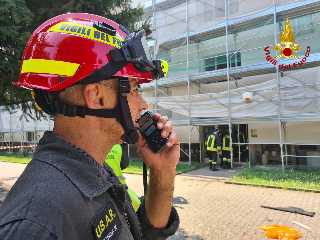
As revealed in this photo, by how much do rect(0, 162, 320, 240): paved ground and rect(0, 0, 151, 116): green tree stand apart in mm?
4135

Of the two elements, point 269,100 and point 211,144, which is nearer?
point 269,100

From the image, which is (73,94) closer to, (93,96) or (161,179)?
(93,96)

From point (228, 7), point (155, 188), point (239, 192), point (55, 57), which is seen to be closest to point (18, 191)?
point (55, 57)

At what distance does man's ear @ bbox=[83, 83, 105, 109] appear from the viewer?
3.78 ft

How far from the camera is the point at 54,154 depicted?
0.97 m

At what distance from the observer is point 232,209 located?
5.48m

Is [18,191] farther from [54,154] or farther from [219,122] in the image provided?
[219,122]

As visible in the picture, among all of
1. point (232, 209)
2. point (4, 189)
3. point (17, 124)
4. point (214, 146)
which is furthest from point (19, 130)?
point (232, 209)

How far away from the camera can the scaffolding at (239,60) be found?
360 inches

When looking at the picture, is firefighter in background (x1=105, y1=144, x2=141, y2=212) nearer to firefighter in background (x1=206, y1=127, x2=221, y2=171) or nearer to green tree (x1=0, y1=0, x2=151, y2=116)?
green tree (x1=0, y1=0, x2=151, y2=116)

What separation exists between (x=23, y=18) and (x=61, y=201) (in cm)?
391

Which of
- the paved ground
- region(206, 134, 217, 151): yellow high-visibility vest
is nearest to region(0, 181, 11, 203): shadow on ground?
the paved ground

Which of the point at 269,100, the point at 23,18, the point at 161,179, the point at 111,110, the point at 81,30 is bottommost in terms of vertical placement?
the point at 161,179

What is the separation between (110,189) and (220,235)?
12.6 ft
